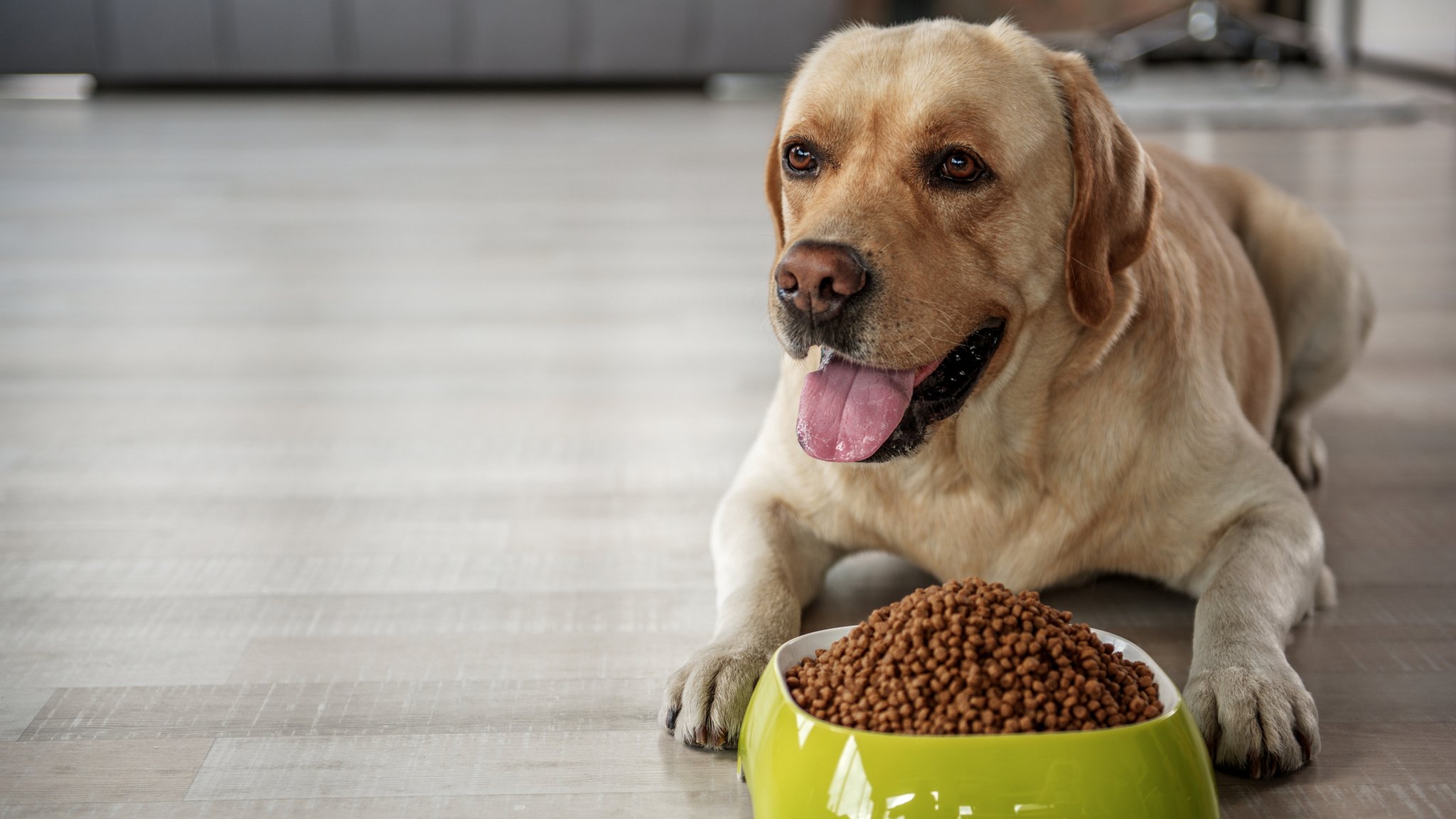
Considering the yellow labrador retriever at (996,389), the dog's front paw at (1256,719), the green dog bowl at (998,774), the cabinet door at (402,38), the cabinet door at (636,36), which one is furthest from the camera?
the cabinet door at (636,36)

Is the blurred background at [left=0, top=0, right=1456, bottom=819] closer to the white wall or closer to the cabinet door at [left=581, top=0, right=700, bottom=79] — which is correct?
the white wall

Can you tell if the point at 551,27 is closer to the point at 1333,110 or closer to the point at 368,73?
the point at 368,73

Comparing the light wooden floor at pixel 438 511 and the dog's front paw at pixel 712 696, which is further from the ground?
the dog's front paw at pixel 712 696

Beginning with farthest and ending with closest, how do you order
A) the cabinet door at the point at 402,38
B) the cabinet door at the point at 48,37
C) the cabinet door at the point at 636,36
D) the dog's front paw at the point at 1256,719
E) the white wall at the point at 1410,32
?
1. the cabinet door at the point at 636,36
2. the cabinet door at the point at 402,38
3. the cabinet door at the point at 48,37
4. the white wall at the point at 1410,32
5. the dog's front paw at the point at 1256,719

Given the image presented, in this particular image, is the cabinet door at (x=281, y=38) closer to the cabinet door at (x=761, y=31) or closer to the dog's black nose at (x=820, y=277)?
the cabinet door at (x=761, y=31)

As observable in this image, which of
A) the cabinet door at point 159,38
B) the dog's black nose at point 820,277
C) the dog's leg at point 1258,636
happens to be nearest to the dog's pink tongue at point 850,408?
the dog's black nose at point 820,277

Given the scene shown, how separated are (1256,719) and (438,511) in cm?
139

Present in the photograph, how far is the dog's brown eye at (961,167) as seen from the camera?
1609mm

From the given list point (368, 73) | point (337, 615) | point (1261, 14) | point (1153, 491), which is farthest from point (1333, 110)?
point (337, 615)

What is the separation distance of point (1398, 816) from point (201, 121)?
24.8 feet

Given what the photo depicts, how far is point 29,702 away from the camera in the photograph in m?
1.63

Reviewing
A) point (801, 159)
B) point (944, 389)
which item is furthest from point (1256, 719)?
point (801, 159)

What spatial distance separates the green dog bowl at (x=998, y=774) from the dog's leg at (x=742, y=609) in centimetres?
26

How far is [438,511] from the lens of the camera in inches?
90.4
